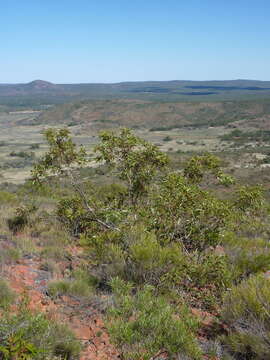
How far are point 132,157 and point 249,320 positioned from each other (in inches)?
164

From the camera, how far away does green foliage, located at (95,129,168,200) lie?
25.4 feet

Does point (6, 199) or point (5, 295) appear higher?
point (5, 295)

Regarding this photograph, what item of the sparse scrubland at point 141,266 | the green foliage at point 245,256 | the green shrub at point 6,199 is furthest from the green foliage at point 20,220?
the green foliage at point 245,256

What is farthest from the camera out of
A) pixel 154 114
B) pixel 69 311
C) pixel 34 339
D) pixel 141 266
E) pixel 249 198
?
pixel 154 114

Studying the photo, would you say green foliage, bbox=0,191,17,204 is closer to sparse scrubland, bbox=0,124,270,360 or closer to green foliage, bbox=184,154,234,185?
sparse scrubland, bbox=0,124,270,360

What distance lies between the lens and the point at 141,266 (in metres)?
5.65

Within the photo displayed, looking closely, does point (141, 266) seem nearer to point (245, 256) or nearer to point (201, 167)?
Answer: point (245, 256)

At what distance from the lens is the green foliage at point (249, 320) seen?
408 cm

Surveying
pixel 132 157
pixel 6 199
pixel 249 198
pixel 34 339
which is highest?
pixel 132 157

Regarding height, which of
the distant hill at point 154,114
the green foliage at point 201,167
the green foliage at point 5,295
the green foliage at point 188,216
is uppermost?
the green foliage at point 201,167

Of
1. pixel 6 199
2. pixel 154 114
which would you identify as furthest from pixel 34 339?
pixel 154 114

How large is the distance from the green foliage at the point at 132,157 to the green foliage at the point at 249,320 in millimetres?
3608

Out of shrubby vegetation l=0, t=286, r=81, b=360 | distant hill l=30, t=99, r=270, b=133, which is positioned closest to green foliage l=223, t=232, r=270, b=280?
shrubby vegetation l=0, t=286, r=81, b=360

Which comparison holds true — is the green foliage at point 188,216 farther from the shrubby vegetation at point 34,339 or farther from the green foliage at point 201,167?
the shrubby vegetation at point 34,339
